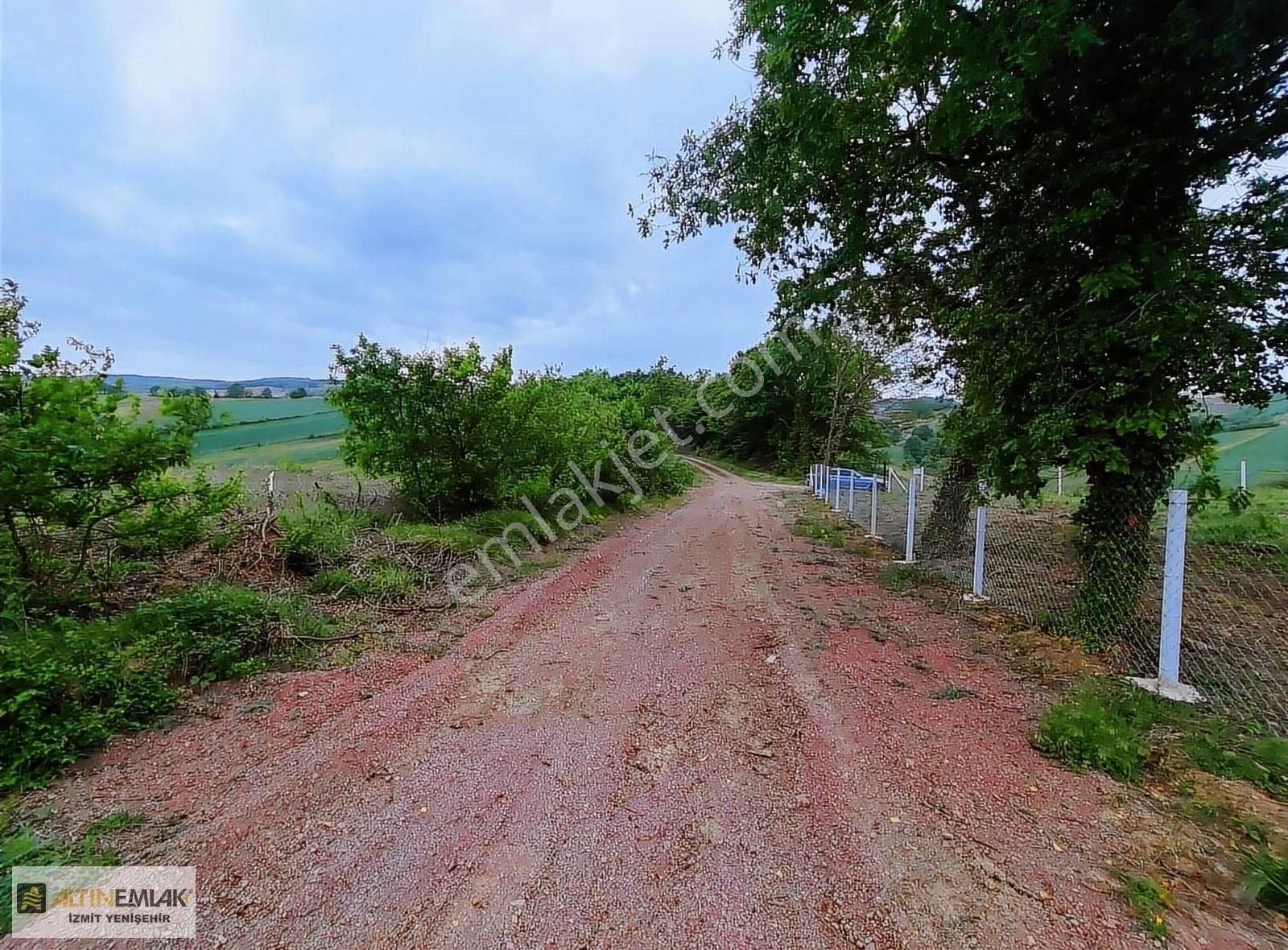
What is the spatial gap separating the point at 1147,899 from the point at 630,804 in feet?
5.65

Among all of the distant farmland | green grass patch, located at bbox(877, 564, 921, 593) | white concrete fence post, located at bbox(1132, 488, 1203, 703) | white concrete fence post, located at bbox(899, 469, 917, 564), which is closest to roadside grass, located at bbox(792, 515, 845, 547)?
white concrete fence post, located at bbox(899, 469, 917, 564)

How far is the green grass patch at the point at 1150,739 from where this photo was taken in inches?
93.0

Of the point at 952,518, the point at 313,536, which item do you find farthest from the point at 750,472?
the point at 313,536

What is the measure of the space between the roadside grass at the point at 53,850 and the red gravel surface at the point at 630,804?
16 centimetres

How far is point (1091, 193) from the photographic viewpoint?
366 cm

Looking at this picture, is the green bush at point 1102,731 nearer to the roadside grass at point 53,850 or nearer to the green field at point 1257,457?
the roadside grass at point 53,850

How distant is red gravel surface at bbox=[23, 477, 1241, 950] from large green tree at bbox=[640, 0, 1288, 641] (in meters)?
1.80

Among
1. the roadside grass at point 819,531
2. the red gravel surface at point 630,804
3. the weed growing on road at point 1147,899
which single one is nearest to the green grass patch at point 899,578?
the roadside grass at point 819,531

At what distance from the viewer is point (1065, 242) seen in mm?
3900

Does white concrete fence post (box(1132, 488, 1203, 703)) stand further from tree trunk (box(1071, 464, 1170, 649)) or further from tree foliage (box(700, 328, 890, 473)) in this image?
tree foliage (box(700, 328, 890, 473))

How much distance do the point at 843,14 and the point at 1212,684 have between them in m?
4.93

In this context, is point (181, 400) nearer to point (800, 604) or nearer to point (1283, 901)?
point (800, 604)

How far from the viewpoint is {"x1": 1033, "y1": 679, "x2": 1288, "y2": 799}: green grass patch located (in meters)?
2.36

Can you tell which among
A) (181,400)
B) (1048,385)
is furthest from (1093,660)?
(181,400)
